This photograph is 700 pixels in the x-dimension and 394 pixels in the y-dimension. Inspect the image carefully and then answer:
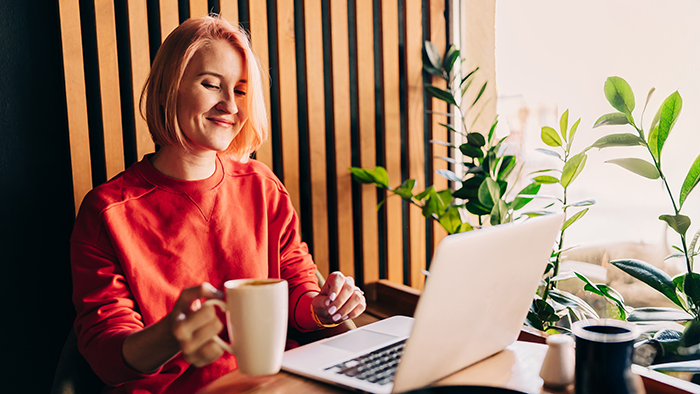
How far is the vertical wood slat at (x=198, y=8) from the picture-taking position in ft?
6.05

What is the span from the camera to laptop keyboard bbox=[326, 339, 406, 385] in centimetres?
87

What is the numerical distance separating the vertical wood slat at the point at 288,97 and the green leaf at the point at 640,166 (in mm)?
1163

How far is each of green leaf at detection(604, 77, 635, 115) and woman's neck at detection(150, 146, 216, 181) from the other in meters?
1.26

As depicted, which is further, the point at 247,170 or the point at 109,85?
the point at 109,85

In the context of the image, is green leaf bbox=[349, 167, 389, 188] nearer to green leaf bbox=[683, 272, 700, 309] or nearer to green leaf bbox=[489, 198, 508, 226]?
green leaf bbox=[489, 198, 508, 226]

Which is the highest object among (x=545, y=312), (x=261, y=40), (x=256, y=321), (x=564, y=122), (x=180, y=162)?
(x=261, y=40)

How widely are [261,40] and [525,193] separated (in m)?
1.21

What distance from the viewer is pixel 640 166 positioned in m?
1.60

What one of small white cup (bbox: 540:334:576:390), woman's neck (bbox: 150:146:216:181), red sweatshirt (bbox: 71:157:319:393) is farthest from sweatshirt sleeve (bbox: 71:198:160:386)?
small white cup (bbox: 540:334:576:390)

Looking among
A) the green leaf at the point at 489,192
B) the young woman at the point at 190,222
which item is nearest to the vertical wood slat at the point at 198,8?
the young woman at the point at 190,222

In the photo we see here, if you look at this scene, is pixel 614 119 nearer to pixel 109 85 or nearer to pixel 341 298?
pixel 341 298

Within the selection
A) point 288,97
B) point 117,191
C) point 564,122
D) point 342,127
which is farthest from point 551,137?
point 117,191

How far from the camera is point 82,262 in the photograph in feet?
4.02

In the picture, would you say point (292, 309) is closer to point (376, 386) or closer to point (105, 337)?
point (105, 337)
